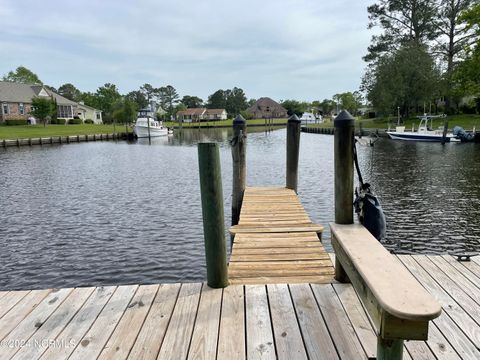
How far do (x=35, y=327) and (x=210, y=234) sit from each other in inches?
67.1

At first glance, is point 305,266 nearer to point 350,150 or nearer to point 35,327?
point 350,150

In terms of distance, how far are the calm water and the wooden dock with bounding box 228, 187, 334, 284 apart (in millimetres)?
1495

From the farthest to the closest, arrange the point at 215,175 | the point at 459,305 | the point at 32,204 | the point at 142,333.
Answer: the point at 32,204 < the point at 215,175 < the point at 459,305 < the point at 142,333

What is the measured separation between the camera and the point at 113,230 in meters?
9.98

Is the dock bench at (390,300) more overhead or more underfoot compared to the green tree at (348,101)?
more underfoot

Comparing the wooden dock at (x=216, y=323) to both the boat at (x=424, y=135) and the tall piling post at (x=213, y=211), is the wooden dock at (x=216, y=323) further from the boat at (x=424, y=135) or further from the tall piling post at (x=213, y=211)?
the boat at (x=424, y=135)

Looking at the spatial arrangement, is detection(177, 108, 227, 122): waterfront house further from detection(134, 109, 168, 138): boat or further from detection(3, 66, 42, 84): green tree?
detection(134, 109, 168, 138): boat

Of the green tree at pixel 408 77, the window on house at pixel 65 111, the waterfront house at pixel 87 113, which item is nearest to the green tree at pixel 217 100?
the waterfront house at pixel 87 113

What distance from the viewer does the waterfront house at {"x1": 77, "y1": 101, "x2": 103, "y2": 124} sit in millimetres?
71062

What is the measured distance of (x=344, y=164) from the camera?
136 inches

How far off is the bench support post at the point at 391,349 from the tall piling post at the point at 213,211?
1865 mm

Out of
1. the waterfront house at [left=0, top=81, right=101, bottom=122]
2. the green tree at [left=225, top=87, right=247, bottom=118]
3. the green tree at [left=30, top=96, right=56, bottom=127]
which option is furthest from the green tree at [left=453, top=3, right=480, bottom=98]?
the green tree at [left=225, top=87, right=247, bottom=118]

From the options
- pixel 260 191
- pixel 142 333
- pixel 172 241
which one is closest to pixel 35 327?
pixel 142 333

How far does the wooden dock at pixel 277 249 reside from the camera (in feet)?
13.6
